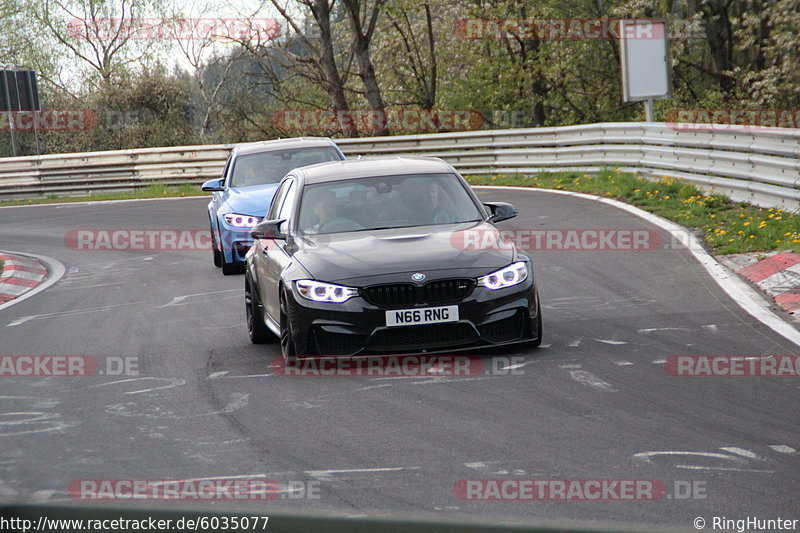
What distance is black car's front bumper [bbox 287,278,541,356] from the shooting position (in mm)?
7629

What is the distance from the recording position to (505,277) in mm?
7887

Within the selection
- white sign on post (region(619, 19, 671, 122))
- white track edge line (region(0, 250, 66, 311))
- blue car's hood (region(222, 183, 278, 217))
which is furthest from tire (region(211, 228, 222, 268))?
white sign on post (region(619, 19, 671, 122))

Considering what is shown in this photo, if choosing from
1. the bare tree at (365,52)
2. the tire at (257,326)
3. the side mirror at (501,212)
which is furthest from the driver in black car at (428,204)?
the bare tree at (365,52)

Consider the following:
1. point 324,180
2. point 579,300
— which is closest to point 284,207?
point 324,180

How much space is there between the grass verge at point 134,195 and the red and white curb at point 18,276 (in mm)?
11142

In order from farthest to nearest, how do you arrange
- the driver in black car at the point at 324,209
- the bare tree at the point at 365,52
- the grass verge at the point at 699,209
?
the bare tree at the point at 365,52 → the grass verge at the point at 699,209 → the driver in black car at the point at 324,209

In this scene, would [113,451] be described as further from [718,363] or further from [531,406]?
[718,363]

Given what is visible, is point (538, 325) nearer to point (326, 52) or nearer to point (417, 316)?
point (417, 316)

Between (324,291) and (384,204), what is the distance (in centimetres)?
147

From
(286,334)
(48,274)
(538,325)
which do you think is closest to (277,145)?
(48,274)

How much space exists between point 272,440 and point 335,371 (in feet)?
6.17

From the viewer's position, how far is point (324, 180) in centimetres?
928

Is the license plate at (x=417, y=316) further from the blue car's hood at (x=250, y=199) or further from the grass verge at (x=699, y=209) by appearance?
the blue car's hood at (x=250, y=199)

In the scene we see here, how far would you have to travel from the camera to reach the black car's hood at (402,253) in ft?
25.4
